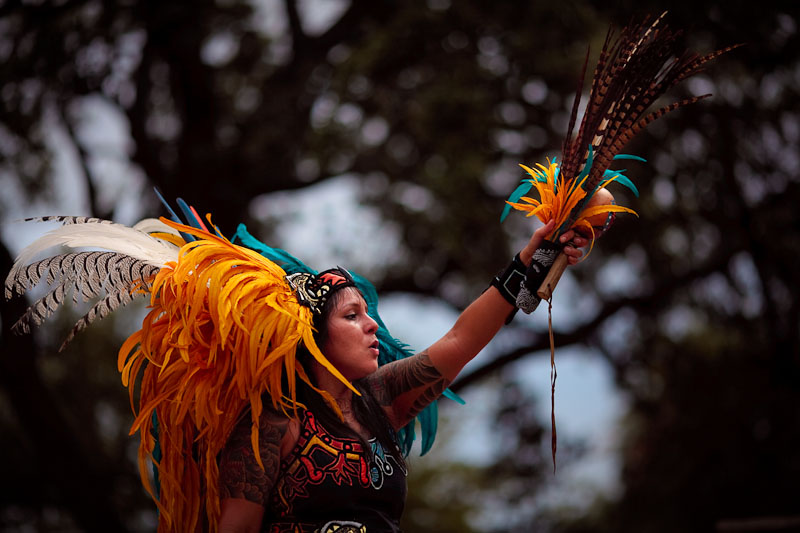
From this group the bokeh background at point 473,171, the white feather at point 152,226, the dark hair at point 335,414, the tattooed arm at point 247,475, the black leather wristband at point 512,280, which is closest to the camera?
the tattooed arm at point 247,475

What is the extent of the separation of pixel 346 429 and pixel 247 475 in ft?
1.27

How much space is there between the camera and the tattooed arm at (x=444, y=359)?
114 inches

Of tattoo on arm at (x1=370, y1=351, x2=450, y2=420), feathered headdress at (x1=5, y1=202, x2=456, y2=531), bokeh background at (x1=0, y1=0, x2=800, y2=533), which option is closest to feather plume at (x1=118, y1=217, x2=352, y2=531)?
feathered headdress at (x1=5, y1=202, x2=456, y2=531)

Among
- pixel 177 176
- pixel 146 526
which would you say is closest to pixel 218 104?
pixel 177 176

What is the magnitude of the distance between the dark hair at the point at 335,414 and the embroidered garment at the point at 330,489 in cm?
4

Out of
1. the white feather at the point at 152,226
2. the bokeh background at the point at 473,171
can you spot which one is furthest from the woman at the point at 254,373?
the bokeh background at the point at 473,171

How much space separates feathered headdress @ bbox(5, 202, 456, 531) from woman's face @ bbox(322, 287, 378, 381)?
99 mm

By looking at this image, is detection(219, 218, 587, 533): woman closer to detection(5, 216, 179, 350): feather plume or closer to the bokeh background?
detection(5, 216, 179, 350): feather plume

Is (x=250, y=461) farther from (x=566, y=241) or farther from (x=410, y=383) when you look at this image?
(x=566, y=241)

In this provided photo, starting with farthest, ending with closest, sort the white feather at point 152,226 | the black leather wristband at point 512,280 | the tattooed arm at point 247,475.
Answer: the white feather at point 152,226 → the black leather wristband at point 512,280 → the tattooed arm at point 247,475

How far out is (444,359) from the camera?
3021mm

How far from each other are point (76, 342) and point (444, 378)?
39.9 ft

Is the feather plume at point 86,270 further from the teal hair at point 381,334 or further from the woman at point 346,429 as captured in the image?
the woman at point 346,429

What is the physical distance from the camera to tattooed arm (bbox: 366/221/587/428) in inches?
114
